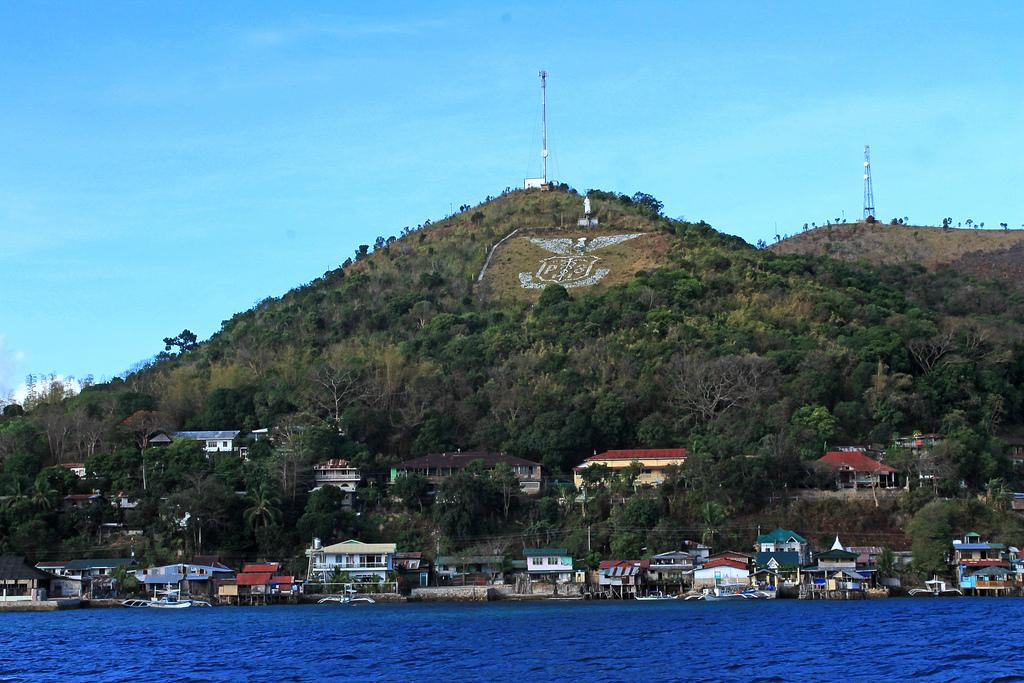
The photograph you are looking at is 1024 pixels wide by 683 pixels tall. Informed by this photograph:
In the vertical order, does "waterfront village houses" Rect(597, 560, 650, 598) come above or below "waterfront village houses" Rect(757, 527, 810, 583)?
below

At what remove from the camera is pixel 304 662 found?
45188 mm

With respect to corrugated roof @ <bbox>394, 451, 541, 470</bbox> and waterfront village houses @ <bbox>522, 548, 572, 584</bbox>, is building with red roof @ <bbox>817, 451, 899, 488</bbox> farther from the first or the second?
corrugated roof @ <bbox>394, 451, 541, 470</bbox>

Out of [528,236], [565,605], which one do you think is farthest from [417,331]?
[565,605]

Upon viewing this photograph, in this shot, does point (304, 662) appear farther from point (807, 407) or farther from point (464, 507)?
point (807, 407)

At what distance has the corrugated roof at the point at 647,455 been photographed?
289 feet

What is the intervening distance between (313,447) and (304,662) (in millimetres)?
45762

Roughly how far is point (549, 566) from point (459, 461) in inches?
584

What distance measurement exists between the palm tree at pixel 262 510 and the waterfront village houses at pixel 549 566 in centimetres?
1661

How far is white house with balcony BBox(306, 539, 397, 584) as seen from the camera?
7750 centimetres

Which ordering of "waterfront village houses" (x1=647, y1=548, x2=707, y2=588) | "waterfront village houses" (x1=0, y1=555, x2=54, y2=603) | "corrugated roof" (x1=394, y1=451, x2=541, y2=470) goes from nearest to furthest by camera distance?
"waterfront village houses" (x1=647, y1=548, x2=707, y2=588), "waterfront village houses" (x1=0, y1=555, x2=54, y2=603), "corrugated roof" (x1=394, y1=451, x2=541, y2=470)

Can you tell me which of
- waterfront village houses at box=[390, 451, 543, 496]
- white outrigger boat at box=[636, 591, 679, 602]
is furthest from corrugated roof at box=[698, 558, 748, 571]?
waterfront village houses at box=[390, 451, 543, 496]

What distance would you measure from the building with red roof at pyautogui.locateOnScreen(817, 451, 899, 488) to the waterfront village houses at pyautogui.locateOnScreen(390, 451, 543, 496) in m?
19.1

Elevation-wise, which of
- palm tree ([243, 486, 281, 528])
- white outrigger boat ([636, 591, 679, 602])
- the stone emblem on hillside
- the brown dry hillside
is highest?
the brown dry hillside

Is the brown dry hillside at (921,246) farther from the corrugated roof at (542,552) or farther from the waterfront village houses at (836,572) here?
the corrugated roof at (542,552)
